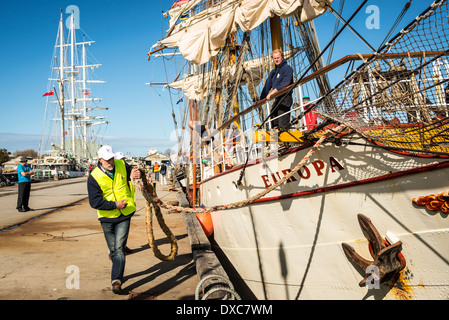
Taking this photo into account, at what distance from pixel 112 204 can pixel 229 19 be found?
7.00 metres

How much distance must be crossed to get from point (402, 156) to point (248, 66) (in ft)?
37.1

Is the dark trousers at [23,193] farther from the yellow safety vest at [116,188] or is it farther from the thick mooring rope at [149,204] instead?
the thick mooring rope at [149,204]

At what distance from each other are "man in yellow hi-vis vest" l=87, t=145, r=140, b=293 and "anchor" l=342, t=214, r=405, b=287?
279cm

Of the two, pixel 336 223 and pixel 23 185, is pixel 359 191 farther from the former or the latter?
pixel 23 185

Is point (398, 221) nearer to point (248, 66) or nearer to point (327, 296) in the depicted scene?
point (327, 296)

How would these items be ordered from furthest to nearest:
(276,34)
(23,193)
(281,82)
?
(23,193), (276,34), (281,82)

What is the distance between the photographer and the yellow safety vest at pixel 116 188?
4027mm

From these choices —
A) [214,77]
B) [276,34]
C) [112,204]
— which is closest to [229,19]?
[276,34]

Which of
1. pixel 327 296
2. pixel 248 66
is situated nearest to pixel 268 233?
pixel 327 296

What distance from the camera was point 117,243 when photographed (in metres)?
3.98

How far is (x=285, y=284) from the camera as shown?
4852 millimetres

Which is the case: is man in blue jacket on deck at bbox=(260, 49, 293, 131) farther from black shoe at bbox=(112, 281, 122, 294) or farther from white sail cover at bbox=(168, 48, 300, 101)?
white sail cover at bbox=(168, 48, 300, 101)

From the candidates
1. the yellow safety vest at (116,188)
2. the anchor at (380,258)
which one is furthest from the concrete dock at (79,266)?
the anchor at (380,258)

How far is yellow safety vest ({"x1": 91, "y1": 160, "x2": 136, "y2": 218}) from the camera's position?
13.2 ft
